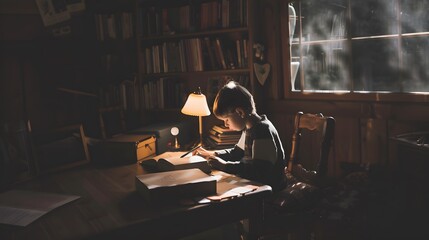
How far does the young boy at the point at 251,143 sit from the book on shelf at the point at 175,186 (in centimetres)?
35

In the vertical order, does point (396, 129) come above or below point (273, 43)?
below

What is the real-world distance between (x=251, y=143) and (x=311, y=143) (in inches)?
40.6

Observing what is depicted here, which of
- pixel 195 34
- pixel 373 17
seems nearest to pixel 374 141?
pixel 373 17

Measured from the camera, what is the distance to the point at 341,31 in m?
2.85

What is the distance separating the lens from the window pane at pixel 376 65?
2619 millimetres

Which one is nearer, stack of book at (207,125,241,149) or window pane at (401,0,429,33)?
window pane at (401,0,429,33)

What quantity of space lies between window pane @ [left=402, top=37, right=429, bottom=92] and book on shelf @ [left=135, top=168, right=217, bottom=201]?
1.54m

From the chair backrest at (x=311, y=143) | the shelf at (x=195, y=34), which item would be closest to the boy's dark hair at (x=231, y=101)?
the chair backrest at (x=311, y=143)

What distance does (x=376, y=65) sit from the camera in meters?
2.71

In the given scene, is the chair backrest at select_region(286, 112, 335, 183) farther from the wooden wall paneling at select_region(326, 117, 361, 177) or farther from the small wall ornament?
the small wall ornament

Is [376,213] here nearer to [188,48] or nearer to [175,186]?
[175,186]

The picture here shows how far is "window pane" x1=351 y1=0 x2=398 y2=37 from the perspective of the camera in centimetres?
259

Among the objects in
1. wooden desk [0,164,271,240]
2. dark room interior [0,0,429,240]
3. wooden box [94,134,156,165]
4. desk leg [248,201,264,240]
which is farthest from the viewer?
wooden box [94,134,156,165]

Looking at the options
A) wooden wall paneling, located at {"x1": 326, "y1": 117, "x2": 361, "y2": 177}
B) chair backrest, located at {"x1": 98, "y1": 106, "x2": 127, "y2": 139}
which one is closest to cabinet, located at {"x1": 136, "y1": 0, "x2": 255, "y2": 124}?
chair backrest, located at {"x1": 98, "y1": 106, "x2": 127, "y2": 139}
